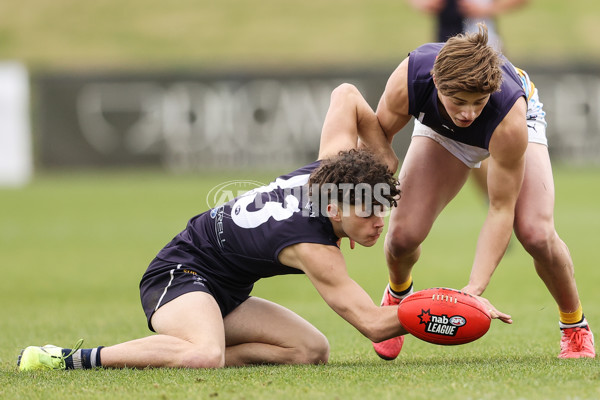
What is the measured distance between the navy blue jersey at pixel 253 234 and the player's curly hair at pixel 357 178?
23 centimetres

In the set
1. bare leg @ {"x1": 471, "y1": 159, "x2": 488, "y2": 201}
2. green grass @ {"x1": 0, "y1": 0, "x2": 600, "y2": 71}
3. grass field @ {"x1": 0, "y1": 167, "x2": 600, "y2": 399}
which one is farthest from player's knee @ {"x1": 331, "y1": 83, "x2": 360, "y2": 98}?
green grass @ {"x1": 0, "y1": 0, "x2": 600, "y2": 71}

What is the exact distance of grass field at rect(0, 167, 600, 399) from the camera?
4438mm

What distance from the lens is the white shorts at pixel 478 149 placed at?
5.66m

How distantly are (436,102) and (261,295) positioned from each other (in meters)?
4.29

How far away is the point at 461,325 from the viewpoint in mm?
4750

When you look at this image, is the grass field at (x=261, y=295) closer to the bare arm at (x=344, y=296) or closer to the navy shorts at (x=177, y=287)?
the bare arm at (x=344, y=296)

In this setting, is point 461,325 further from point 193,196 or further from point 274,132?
point 274,132

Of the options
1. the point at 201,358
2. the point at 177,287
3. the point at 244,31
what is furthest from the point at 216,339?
the point at 244,31

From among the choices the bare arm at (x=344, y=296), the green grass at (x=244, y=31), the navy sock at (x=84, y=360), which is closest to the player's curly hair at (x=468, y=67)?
the bare arm at (x=344, y=296)

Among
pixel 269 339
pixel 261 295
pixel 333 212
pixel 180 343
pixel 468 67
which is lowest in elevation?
pixel 261 295

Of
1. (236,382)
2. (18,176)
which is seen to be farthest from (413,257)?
(18,176)

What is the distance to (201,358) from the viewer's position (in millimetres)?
5016

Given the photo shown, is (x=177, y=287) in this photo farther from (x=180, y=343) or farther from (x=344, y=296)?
(x=344, y=296)

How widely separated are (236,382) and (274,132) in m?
Answer: 17.6
